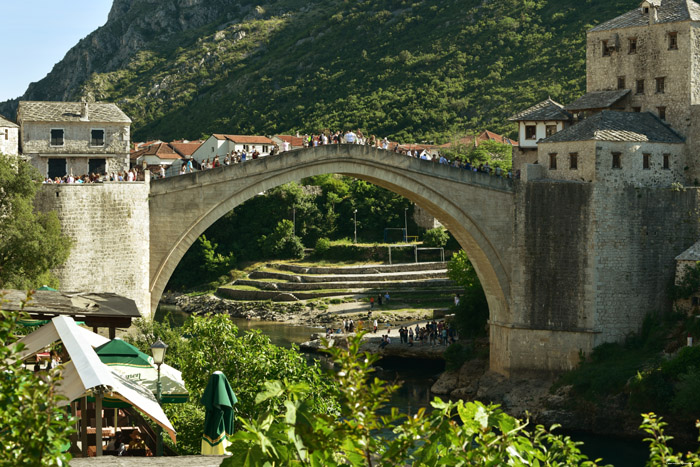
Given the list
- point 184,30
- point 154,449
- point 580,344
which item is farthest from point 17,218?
point 184,30

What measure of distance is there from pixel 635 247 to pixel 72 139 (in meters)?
21.4

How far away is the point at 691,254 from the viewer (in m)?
37.7

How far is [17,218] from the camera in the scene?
30609 millimetres

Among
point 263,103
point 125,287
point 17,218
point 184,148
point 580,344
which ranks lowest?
point 580,344

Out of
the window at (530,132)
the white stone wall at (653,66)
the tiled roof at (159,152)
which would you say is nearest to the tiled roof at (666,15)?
the white stone wall at (653,66)

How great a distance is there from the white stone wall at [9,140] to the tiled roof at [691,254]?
80.1 ft

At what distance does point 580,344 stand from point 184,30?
334ft

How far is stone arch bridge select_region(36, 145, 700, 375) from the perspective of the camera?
109ft

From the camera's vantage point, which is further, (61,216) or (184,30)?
(184,30)

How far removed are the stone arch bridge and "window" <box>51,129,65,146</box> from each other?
750 cm

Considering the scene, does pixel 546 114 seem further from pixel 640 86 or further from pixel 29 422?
pixel 29 422

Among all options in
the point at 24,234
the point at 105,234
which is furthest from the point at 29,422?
the point at 105,234

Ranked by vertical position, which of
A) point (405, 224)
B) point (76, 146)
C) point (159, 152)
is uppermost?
point (159, 152)

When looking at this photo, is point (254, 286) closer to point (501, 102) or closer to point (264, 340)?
point (501, 102)
